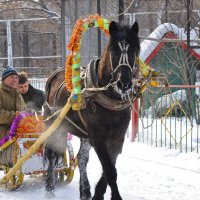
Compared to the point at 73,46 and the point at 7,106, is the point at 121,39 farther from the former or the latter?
the point at 7,106

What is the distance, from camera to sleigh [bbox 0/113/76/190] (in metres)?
6.11

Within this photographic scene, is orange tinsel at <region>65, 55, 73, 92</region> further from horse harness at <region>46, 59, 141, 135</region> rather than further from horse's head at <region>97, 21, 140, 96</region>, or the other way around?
horse's head at <region>97, 21, 140, 96</region>

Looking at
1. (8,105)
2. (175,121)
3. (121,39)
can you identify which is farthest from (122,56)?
(175,121)

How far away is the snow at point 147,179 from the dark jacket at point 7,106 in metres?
0.82

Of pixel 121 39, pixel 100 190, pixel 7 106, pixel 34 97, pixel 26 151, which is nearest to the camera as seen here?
pixel 121 39

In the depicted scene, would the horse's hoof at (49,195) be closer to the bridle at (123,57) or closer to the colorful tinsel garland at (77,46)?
the colorful tinsel garland at (77,46)

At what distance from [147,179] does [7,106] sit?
7.23 feet

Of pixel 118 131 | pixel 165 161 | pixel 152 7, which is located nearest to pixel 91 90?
pixel 118 131

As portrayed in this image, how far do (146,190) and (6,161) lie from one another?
1.83 meters

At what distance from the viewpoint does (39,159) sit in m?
6.33

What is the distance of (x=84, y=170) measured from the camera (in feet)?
19.5

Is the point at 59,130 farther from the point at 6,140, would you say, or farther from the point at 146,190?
the point at 146,190

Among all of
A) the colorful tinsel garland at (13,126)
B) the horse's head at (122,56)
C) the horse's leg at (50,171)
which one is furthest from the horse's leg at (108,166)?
the colorful tinsel garland at (13,126)

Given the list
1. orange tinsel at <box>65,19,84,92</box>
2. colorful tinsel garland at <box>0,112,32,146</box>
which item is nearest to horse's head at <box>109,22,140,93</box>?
orange tinsel at <box>65,19,84,92</box>
